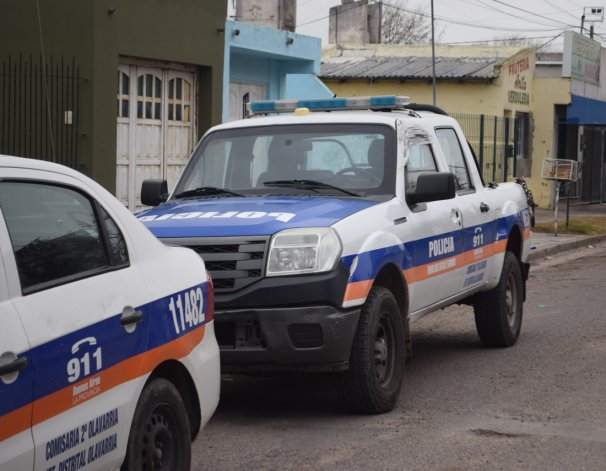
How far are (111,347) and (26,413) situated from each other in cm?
67

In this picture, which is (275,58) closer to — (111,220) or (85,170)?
(85,170)

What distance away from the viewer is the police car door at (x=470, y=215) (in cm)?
950

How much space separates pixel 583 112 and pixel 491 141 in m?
6.11

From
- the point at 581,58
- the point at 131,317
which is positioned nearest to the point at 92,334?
the point at 131,317

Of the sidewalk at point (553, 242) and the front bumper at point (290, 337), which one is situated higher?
the front bumper at point (290, 337)

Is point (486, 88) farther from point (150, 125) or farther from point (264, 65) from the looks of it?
point (150, 125)

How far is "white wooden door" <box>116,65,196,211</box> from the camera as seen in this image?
17.7 metres

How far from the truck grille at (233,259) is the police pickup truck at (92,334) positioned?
4.99 feet

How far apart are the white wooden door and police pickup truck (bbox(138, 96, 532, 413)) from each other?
820cm

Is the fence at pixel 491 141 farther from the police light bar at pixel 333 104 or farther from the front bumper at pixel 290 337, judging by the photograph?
the front bumper at pixel 290 337

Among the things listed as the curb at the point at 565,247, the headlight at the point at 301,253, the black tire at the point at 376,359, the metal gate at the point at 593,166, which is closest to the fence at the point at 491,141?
the curb at the point at 565,247

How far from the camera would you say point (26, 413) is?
406 centimetres

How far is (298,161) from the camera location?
28.6 feet

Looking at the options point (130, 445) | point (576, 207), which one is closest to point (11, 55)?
point (130, 445)
